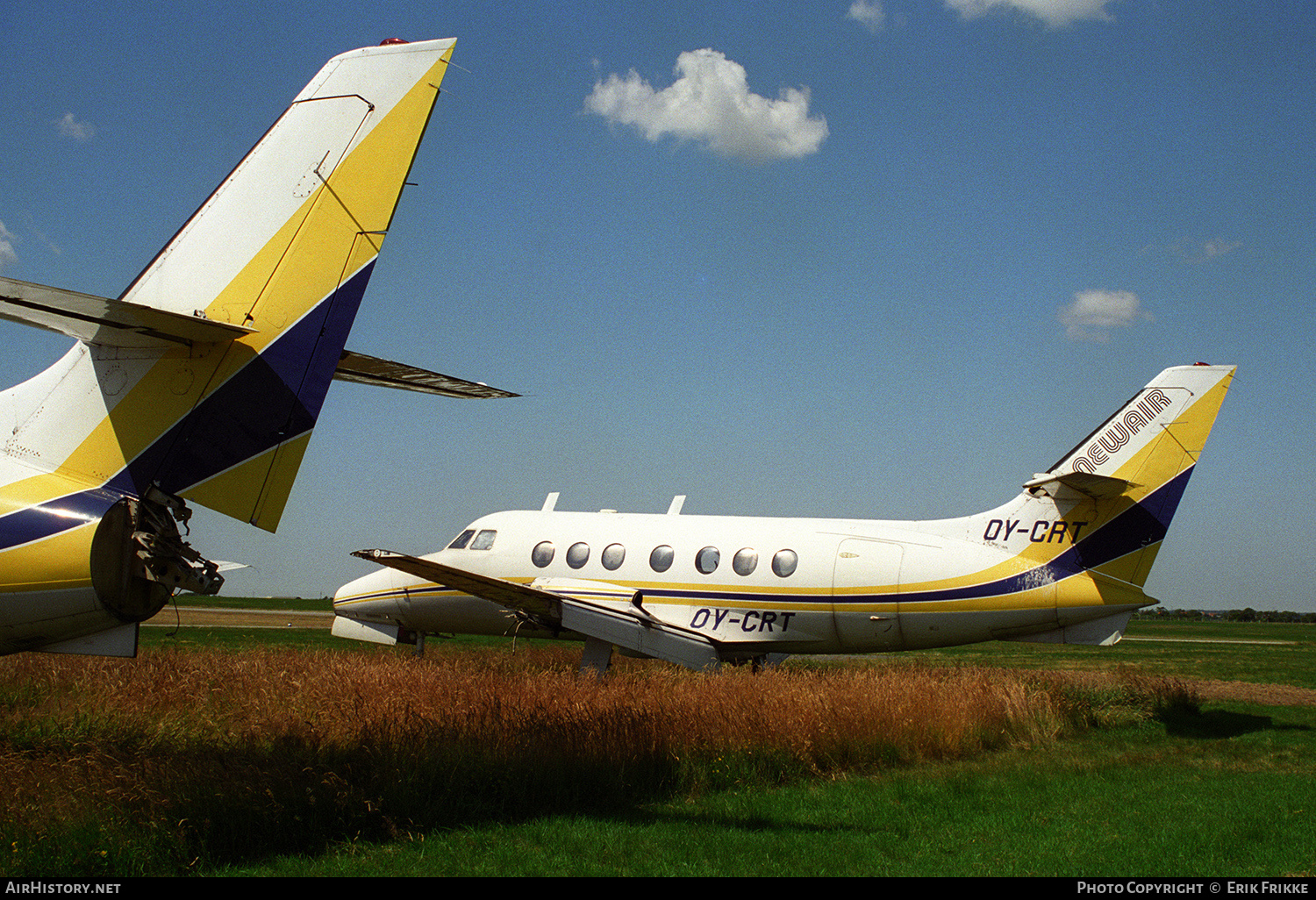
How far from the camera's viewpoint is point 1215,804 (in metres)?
8.98

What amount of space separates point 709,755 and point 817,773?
1.33 m

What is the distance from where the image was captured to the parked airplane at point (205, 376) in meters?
6.19

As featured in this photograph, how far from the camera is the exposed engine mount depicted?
20.5ft

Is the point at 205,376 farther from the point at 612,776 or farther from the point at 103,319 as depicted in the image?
the point at 612,776

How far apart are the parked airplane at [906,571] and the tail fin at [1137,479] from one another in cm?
2

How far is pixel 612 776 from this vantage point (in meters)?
8.78

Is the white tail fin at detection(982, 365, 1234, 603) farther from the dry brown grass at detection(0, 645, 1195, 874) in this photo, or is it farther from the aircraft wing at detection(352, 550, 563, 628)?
the aircraft wing at detection(352, 550, 563, 628)

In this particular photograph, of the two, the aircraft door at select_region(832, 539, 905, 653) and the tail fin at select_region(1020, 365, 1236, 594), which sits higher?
the tail fin at select_region(1020, 365, 1236, 594)

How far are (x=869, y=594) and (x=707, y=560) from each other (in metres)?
2.84

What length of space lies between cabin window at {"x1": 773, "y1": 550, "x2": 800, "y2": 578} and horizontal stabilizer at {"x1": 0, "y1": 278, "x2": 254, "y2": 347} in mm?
10531

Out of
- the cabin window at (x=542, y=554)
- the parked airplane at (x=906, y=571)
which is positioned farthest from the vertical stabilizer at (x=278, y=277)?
the cabin window at (x=542, y=554)

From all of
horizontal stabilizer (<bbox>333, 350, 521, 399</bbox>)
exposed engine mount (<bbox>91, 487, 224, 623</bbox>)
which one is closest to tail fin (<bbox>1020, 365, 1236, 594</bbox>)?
horizontal stabilizer (<bbox>333, 350, 521, 399</bbox>)

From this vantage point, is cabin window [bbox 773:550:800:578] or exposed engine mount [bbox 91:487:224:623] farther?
cabin window [bbox 773:550:800:578]
